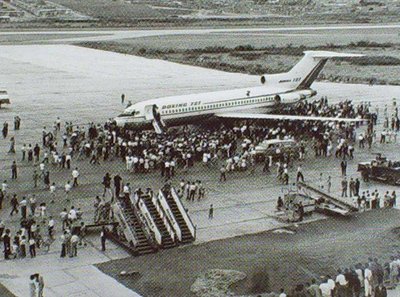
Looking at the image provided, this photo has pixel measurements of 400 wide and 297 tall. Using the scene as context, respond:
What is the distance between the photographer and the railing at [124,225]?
109 feet

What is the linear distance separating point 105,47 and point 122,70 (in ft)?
92.4

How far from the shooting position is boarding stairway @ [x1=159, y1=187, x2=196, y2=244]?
34188 mm

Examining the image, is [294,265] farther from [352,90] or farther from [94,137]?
[352,90]

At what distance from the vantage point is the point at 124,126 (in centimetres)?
5478

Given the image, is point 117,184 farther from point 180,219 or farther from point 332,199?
point 332,199

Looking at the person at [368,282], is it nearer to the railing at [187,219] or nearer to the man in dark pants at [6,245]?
the railing at [187,219]

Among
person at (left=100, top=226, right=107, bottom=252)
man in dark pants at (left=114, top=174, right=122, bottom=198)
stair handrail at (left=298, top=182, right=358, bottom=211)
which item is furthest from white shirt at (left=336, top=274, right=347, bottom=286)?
man in dark pants at (left=114, top=174, right=122, bottom=198)

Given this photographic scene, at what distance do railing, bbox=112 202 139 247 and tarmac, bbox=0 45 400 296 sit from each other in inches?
32.5

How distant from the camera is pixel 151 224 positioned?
33969 millimetres

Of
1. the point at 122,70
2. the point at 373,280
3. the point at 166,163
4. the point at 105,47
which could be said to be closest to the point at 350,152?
the point at 166,163

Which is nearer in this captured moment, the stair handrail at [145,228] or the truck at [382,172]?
the stair handrail at [145,228]

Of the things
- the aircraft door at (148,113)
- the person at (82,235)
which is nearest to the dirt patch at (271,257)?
the person at (82,235)

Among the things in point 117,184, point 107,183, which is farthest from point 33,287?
point 107,183

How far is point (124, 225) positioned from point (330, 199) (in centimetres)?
1268
